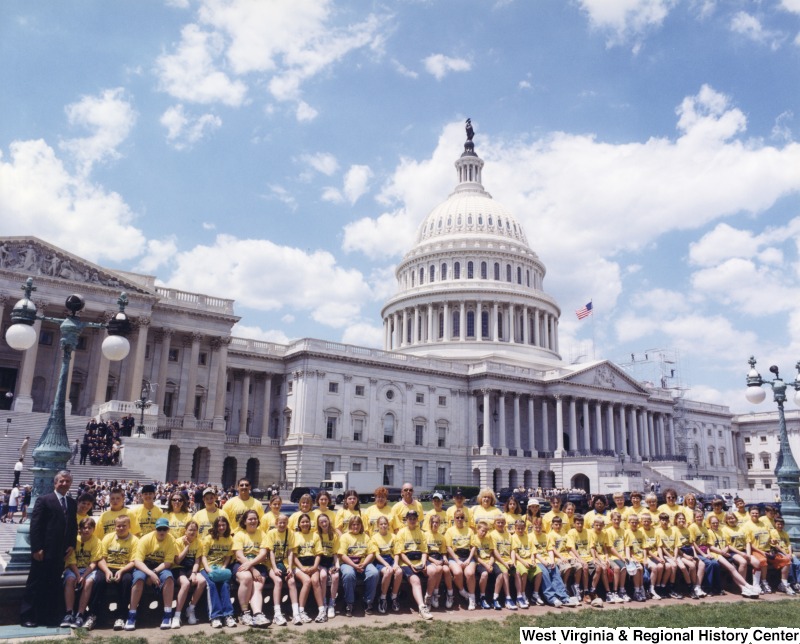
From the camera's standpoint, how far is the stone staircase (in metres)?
34.1

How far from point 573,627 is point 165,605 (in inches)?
272

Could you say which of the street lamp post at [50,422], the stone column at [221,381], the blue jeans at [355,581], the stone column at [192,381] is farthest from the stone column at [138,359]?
the blue jeans at [355,581]

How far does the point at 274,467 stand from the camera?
205ft

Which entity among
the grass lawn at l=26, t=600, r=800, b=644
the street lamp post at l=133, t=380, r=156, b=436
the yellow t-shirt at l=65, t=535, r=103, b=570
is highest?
the street lamp post at l=133, t=380, r=156, b=436

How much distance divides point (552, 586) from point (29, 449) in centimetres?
3391

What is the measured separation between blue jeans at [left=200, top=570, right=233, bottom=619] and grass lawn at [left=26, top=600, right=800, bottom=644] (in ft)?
2.07

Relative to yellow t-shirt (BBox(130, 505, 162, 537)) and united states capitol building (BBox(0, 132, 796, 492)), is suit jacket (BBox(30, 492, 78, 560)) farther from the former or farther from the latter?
united states capitol building (BBox(0, 132, 796, 492))

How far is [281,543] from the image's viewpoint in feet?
42.1

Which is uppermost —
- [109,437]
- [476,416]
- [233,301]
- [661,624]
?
[233,301]

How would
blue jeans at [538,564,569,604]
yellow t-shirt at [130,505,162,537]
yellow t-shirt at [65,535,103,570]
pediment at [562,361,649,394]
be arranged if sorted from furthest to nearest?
pediment at [562,361,649,394] → blue jeans at [538,564,569,604] → yellow t-shirt at [130,505,162,537] → yellow t-shirt at [65,535,103,570]

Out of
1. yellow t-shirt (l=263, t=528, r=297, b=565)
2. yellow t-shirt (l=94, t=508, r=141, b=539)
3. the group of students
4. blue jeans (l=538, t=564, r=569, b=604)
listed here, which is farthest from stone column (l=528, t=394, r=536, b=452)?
yellow t-shirt (l=94, t=508, r=141, b=539)

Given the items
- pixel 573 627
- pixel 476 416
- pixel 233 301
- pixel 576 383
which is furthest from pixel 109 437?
pixel 576 383

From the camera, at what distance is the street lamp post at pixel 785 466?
2072 centimetres

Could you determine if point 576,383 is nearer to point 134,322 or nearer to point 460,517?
point 134,322
